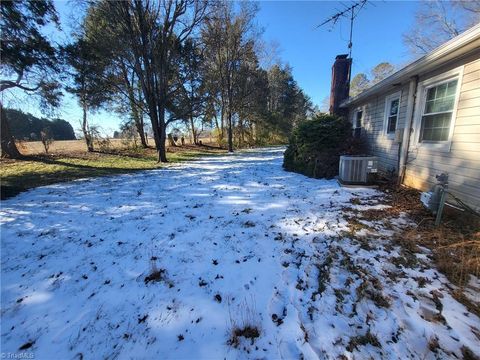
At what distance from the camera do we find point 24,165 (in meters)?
8.76

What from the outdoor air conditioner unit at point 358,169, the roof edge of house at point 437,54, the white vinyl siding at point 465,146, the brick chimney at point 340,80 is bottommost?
the outdoor air conditioner unit at point 358,169

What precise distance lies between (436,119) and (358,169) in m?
1.90

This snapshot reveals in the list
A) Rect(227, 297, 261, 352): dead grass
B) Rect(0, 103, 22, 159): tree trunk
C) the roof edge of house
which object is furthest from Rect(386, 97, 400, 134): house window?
Rect(0, 103, 22, 159): tree trunk

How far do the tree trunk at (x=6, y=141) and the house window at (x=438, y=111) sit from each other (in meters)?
14.9

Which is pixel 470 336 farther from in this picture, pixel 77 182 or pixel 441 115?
A: pixel 77 182

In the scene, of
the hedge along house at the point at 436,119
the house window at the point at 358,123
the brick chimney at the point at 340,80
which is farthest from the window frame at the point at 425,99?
the brick chimney at the point at 340,80

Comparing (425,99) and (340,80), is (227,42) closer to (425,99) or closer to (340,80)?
(340,80)

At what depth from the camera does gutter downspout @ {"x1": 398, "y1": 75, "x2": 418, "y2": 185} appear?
525 centimetres

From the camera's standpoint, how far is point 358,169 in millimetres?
6004

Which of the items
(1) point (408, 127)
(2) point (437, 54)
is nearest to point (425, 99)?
(1) point (408, 127)

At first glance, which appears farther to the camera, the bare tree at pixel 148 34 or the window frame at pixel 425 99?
the bare tree at pixel 148 34

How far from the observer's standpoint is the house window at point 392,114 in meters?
6.34

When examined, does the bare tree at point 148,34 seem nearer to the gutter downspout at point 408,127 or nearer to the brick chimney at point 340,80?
the brick chimney at point 340,80

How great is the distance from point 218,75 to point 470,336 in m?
17.9
